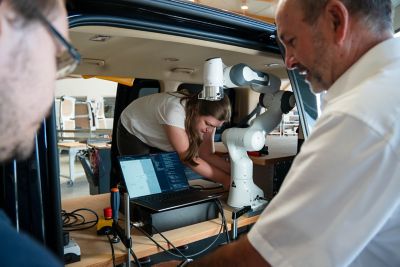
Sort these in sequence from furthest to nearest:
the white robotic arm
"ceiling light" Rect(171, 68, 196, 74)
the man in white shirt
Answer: "ceiling light" Rect(171, 68, 196, 74), the white robotic arm, the man in white shirt

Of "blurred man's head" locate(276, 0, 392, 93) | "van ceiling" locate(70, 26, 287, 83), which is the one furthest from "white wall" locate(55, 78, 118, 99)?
"blurred man's head" locate(276, 0, 392, 93)

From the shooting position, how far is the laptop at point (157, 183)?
3.54ft

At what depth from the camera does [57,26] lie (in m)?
0.48

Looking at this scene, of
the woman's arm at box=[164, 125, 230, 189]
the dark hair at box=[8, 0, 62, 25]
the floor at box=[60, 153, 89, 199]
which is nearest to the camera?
the dark hair at box=[8, 0, 62, 25]

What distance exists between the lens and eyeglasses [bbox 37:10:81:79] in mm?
457

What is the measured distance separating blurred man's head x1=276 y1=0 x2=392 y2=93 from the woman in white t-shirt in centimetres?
71

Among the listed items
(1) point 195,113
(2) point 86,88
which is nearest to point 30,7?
(1) point 195,113

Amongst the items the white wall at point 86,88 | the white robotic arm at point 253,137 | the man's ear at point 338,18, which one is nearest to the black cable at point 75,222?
the white robotic arm at point 253,137

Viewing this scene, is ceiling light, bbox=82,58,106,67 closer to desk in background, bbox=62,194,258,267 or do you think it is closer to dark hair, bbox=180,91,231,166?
dark hair, bbox=180,91,231,166

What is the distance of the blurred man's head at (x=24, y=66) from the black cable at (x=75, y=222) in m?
0.66

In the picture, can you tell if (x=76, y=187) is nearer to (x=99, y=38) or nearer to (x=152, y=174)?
(x=152, y=174)

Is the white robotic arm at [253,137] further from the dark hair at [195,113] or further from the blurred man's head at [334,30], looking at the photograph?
the blurred man's head at [334,30]

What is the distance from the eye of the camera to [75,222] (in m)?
1.15

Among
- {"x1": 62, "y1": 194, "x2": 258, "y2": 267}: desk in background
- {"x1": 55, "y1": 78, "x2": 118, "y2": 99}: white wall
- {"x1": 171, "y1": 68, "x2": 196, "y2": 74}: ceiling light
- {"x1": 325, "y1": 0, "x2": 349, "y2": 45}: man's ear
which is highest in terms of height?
{"x1": 55, "y1": 78, "x2": 118, "y2": 99}: white wall
